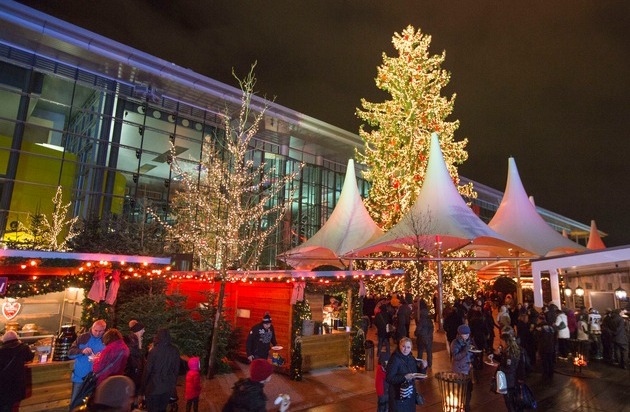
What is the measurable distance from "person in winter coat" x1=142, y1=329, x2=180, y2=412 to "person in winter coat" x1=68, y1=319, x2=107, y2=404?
133 centimetres

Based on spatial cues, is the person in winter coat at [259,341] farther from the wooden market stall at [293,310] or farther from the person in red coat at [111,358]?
the person in red coat at [111,358]

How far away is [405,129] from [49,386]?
1696cm

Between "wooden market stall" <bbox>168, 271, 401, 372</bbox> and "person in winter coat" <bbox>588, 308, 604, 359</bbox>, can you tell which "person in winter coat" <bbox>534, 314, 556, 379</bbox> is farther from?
"wooden market stall" <bbox>168, 271, 401, 372</bbox>

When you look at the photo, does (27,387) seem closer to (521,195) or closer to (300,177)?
(521,195)

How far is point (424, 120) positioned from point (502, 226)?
6542 mm

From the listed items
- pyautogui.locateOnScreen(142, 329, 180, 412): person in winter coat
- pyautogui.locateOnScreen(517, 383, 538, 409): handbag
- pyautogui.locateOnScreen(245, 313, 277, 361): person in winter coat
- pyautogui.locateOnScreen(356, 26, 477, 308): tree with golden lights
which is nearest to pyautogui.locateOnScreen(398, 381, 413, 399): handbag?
pyautogui.locateOnScreen(517, 383, 538, 409): handbag

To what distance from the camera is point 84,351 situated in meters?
5.95

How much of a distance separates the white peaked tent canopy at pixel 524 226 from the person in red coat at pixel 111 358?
12856 mm

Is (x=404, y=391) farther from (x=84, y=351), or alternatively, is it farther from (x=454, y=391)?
(x=84, y=351)

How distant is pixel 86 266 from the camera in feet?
24.1

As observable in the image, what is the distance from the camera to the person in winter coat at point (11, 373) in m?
4.85

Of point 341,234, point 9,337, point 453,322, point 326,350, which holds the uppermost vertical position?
point 341,234

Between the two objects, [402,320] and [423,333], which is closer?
[423,333]

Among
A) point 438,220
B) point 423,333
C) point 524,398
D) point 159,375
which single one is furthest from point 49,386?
point 438,220
